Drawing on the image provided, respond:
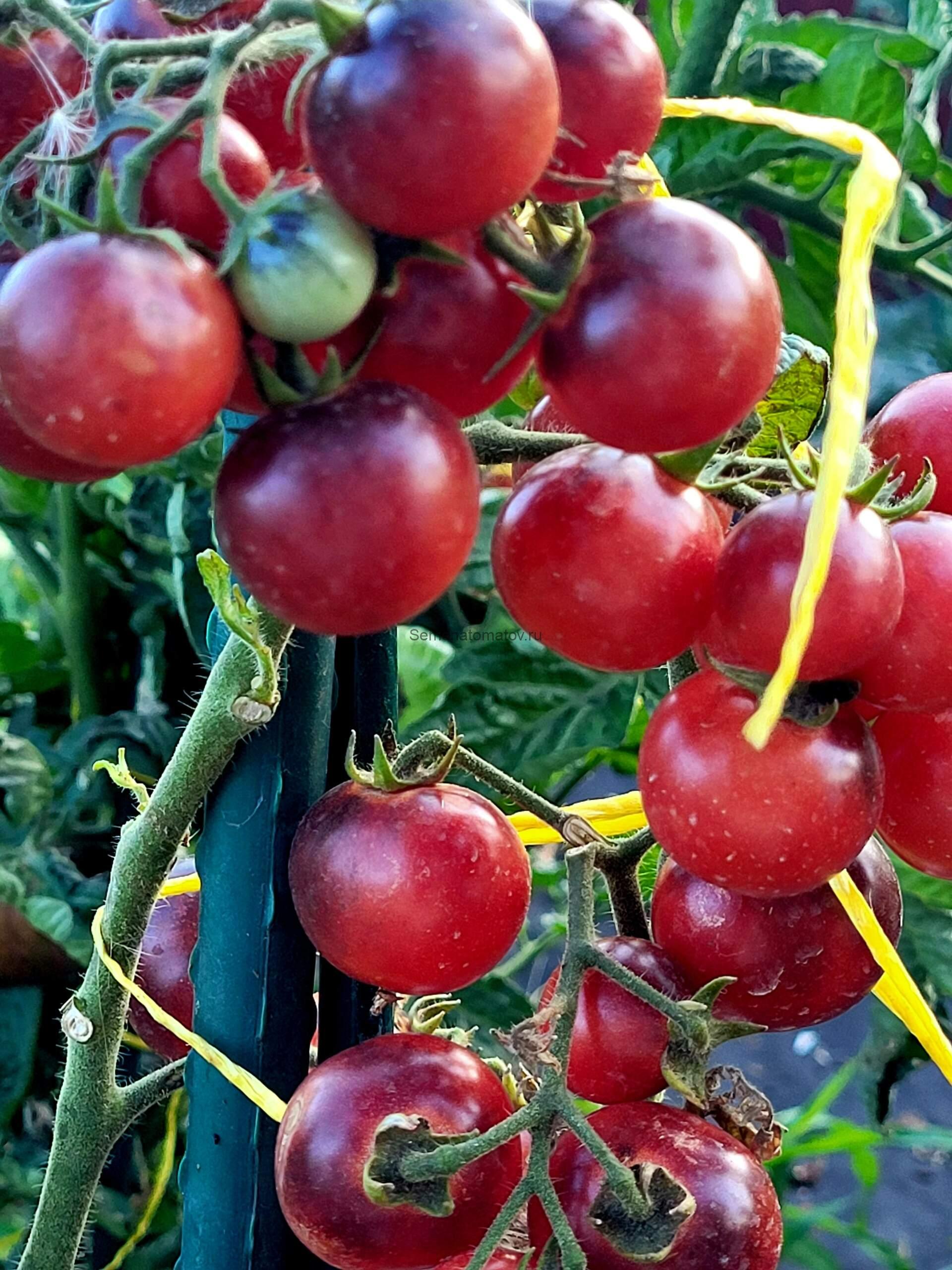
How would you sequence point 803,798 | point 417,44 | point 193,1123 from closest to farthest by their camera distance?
point 417,44 < point 803,798 < point 193,1123

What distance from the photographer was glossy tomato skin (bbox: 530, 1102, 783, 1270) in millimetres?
367

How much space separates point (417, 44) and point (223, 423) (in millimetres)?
200

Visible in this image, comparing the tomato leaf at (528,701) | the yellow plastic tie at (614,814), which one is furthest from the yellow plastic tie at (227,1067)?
the tomato leaf at (528,701)


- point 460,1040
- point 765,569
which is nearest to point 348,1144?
point 460,1040

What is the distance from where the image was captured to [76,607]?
116 centimetres

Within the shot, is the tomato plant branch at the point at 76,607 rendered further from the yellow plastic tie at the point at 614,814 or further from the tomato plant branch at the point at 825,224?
the yellow plastic tie at the point at 614,814

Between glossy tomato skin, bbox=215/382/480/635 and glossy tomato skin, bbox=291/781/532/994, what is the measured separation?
0.17 meters

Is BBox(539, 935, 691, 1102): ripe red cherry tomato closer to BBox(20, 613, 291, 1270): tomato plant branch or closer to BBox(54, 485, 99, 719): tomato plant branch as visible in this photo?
BBox(20, 613, 291, 1270): tomato plant branch

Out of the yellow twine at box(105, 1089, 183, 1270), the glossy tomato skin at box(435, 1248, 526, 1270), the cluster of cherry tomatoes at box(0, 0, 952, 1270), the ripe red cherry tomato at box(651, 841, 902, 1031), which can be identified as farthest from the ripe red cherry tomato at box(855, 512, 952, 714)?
the yellow twine at box(105, 1089, 183, 1270)

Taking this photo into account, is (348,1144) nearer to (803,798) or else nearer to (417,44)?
(803,798)

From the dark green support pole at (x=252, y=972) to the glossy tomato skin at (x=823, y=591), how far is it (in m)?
0.16

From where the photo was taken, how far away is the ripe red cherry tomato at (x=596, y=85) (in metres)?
0.26

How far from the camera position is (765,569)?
0.98ft

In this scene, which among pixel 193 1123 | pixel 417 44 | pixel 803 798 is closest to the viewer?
pixel 417 44
